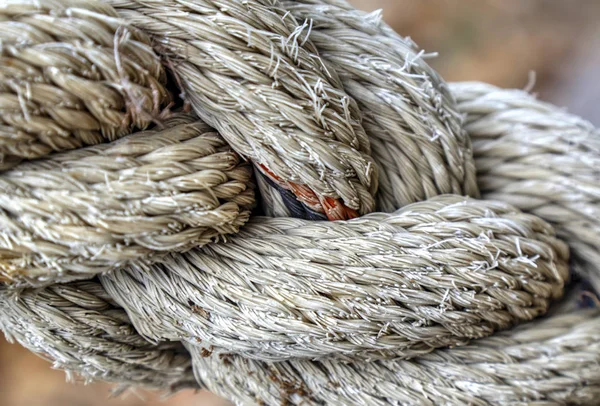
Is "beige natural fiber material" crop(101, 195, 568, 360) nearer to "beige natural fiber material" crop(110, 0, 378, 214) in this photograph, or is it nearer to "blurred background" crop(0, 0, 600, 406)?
"beige natural fiber material" crop(110, 0, 378, 214)

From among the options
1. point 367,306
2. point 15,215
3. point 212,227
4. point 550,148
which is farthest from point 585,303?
point 15,215

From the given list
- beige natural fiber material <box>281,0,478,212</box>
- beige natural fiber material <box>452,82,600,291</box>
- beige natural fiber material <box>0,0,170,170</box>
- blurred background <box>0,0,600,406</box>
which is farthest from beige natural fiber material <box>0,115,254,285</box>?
blurred background <box>0,0,600,406</box>

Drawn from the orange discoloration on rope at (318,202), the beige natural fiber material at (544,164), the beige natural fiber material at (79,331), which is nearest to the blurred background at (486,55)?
the beige natural fiber material at (544,164)

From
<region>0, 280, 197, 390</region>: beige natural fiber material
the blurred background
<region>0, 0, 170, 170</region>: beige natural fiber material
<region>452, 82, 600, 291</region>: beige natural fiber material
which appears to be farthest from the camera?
the blurred background

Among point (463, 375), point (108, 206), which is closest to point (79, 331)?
point (108, 206)

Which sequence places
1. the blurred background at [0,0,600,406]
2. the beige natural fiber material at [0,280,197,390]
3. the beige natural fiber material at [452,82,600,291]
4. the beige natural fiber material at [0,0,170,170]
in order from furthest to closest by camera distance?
the blurred background at [0,0,600,406], the beige natural fiber material at [452,82,600,291], the beige natural fiber material at [0,280,197,390], the beige natural fiber material at [0,0,170,170]

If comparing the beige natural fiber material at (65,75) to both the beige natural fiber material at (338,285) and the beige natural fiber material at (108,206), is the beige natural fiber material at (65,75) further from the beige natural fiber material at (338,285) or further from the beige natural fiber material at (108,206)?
the beige natural fiber material at (338,285)

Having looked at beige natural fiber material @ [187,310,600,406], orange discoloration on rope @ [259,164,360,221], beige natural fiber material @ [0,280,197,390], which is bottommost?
beige natural fiber material @ [0,280,197,390]

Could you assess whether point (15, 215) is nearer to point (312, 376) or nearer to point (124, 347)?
point (124, 347)
